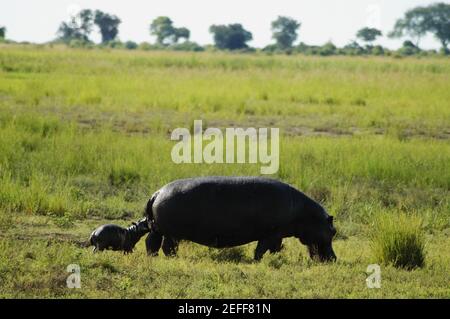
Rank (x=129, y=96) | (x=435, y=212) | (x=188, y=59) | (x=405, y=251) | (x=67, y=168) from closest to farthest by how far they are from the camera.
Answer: (x=405, y=251) → (x=435, y=212) → (x=67, y=168) → (x=129, y=96) → (x=188, y=59)

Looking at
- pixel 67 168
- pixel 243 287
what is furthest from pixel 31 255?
pixel 67 168

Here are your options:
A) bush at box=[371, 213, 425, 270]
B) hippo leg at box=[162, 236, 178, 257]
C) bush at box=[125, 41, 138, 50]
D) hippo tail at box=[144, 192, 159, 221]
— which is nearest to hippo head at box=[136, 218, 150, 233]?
hippo tail at box=[144, 192, 159, 221]

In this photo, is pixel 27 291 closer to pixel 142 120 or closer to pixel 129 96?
pixel 142 120

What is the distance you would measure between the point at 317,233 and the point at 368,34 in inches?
3208

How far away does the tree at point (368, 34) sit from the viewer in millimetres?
87438

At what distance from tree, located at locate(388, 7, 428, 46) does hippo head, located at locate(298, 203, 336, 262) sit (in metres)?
81.4

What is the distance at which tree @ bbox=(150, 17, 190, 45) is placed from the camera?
100 meters

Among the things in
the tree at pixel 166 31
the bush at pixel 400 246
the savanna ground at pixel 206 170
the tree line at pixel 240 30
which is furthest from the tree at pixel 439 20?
the bush at pixel 400 246

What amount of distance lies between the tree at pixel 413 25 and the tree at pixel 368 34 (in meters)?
3.79

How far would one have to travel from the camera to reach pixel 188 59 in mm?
→ 39125

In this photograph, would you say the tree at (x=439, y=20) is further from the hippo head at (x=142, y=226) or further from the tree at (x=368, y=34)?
the hippo head at (x=142, y=226)

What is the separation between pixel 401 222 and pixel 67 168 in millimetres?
6131

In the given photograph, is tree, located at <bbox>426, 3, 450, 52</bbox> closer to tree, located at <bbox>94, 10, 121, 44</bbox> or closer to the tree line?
the tree line
